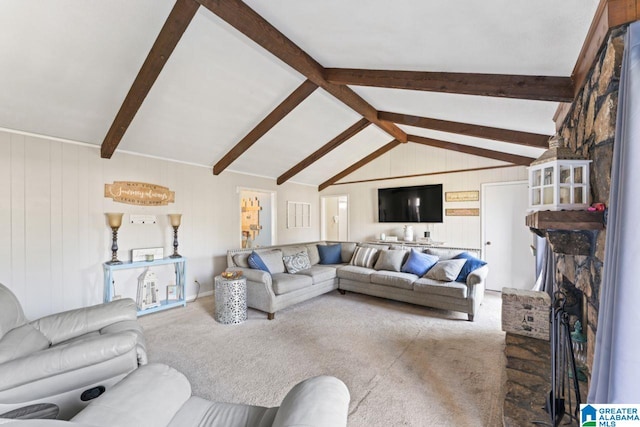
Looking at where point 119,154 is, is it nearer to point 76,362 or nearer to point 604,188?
point 76,362

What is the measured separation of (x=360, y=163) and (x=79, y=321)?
18.8 feet

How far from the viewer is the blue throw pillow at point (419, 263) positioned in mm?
4199

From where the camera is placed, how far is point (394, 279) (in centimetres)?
408

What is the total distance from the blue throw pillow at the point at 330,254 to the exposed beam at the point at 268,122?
2.36 metres

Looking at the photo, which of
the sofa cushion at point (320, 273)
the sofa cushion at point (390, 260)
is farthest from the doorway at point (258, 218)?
the sofa cushion at point (390, 260)

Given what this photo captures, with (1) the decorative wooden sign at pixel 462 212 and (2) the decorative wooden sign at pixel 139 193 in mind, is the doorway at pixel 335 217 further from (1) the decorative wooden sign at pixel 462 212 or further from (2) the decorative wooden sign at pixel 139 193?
(2) the decorative wooden sign at pixel 139 193

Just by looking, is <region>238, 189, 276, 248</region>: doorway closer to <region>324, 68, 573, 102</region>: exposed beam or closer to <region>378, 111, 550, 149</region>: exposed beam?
<region>378, 111, 550, 149</region>: exposed beam

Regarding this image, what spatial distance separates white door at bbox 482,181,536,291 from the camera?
4633 millimetres

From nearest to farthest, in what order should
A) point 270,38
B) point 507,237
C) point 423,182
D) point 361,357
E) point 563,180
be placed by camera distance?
point 563,180, point 270,38, point 361,357, point 507,237, point 423,182

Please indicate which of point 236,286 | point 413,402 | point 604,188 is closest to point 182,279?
point 236,286

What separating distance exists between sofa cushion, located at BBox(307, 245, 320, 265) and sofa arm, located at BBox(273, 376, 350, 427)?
4.00 m

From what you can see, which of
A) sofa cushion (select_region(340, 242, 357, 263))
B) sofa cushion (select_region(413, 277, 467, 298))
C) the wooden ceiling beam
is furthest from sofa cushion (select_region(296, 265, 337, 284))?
the wooden ceiling beam

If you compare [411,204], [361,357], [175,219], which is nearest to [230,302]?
[175,219]

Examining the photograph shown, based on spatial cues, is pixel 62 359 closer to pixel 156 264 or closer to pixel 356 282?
pixel 156 264
